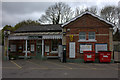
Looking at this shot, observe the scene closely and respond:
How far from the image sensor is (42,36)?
15.1 metres

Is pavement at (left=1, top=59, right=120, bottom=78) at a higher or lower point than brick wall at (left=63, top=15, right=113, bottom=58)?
lower

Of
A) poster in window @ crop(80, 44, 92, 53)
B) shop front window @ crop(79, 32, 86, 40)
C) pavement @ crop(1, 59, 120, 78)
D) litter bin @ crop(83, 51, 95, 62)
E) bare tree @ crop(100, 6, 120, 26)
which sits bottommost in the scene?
pavement @ crop(1, 59, 120, 78)

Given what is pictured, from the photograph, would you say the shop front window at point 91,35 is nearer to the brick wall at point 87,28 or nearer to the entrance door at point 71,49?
the brick wall at point 87,28

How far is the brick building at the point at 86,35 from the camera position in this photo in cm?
1349

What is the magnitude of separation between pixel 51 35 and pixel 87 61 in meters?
5.44

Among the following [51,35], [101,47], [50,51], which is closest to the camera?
[101,47]

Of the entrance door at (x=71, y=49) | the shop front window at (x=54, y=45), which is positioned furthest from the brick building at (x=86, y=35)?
the shop front window at (x=54, y=45)

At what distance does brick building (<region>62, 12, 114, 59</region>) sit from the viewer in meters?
13.5

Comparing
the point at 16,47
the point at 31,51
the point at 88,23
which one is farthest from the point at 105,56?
the point at 16,47

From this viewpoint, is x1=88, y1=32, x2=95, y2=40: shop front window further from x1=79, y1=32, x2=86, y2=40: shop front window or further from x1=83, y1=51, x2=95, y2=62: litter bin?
x1=83, y1=51, x2=95, y2=62: litter bin

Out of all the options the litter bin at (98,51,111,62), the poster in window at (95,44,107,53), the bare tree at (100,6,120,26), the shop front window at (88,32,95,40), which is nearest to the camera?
the litter bin at (98,51,111,62)

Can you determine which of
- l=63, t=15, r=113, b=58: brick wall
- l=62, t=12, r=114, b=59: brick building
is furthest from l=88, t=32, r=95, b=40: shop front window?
l=63, t=15, r=113, b=58: brick wall

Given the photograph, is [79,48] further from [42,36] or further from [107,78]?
[107,78]

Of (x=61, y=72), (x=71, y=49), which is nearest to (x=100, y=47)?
(x=71, y=49)
